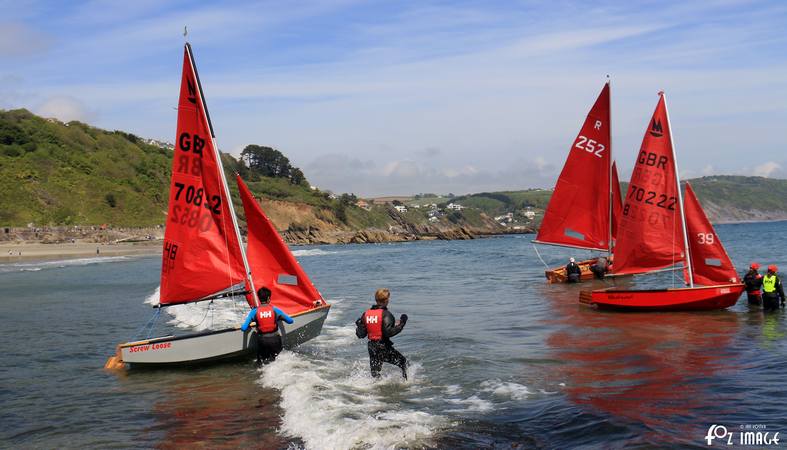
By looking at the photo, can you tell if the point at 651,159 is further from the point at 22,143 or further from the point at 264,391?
the point at 22,143

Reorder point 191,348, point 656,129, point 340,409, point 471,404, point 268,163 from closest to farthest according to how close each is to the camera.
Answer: point 340,409, point 471,404, point 191,348, point 656,129, point 268,163

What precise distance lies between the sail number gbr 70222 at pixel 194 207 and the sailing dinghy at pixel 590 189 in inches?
794

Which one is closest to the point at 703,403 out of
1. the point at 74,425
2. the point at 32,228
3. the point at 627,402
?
the point at 627,402

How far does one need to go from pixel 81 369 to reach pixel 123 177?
108 meters

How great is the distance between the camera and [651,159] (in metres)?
22.9

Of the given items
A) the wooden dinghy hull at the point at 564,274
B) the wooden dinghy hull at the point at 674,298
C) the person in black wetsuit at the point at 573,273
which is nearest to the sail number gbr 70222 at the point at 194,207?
the wooden dinghy hull at the point at 674,298

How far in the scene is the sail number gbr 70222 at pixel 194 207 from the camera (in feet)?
50.3

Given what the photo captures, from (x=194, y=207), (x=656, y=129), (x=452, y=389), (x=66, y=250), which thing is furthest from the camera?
(x=66, y=250)

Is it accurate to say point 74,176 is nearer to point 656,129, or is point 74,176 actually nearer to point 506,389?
point 656,129

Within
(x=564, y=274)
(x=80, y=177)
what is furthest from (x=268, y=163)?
(x=564, y=274)

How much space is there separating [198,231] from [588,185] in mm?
22250

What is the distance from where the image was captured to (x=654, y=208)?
74.9 feet

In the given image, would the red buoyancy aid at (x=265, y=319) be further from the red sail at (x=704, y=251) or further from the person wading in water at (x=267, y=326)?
the red sail at (x=704, y=251)

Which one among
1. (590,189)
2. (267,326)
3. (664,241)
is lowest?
(267,326)
